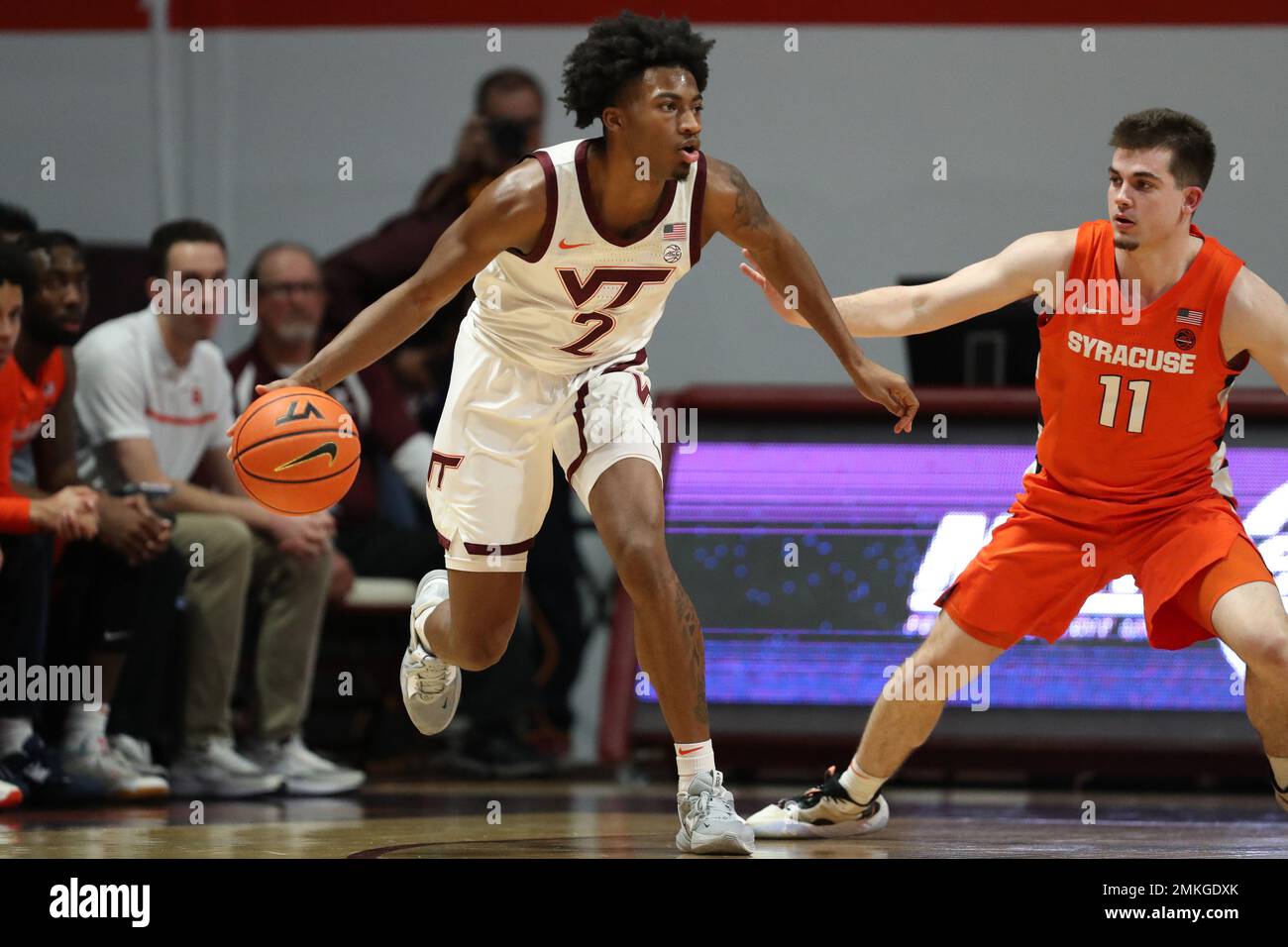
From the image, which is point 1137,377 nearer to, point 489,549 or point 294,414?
point 489,549

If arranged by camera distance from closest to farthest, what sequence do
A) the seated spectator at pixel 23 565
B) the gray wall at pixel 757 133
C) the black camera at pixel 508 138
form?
the seated spectator at pixel 23 565
the black camera at pixel 508 138
the gray wall at pixel 757 133

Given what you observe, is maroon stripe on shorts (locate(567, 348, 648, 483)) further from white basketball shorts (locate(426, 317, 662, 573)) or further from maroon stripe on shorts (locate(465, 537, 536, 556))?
maroon stripe on shorts (locate(465, 537, 536, 556))

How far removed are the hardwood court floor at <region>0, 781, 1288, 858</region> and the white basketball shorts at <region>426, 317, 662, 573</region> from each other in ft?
2.39

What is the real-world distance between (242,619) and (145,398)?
2.65 feet

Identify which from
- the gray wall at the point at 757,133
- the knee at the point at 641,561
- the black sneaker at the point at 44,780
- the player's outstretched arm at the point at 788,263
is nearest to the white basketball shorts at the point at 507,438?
the knee at the point at 641,561

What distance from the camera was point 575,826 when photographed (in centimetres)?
441

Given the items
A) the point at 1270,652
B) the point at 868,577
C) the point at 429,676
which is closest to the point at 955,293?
the point at 1270,652

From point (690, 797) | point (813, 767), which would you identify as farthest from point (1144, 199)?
point (813, 767)

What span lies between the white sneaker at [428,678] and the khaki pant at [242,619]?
117 cm

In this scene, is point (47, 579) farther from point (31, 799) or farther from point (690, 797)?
point (690, 797)

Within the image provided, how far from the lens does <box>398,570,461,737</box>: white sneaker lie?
4422mm

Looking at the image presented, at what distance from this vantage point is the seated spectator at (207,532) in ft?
17.8
